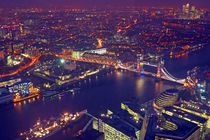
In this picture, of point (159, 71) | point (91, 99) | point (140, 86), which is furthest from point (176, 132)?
point (159, 71)

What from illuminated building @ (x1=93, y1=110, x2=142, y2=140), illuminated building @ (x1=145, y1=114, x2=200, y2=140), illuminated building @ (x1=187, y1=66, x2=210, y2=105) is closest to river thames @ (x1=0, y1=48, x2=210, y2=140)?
illuminated building @ (x1=187, y1=66, x2=210, y2=105)

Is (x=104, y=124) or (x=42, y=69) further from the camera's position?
(x=42, y=69)

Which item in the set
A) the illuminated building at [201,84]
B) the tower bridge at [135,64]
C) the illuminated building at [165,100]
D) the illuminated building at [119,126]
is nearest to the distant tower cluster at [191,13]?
the tower bridge at [135,64]

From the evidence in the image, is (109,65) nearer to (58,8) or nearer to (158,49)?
(158,49)

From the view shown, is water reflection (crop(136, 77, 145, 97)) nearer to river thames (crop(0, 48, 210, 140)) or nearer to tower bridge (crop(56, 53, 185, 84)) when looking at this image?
river thames (crop(0, 48, 210, 140))

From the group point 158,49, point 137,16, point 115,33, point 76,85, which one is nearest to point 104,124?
point 76,85

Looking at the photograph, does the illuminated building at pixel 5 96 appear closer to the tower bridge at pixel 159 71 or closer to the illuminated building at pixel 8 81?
the illuminated building at pixel 8 81

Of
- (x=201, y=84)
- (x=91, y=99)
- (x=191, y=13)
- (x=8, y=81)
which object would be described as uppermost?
(x=191, y=13)

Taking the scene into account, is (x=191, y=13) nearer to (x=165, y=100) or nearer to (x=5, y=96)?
(x=165, y=100)
